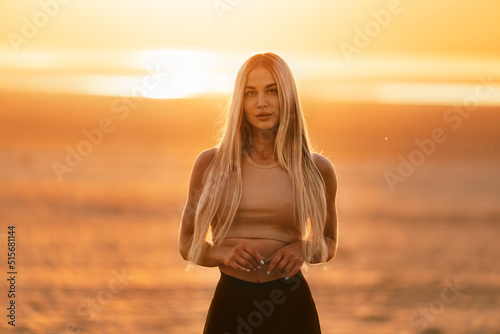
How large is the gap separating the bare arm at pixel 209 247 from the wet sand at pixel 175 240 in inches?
33.6

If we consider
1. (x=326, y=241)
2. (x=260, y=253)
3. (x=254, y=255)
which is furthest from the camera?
(x=326, y=241)

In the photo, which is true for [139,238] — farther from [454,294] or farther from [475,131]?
[475,131]

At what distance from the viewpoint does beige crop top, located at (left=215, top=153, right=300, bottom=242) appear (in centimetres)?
266

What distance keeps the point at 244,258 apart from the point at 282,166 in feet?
1.09

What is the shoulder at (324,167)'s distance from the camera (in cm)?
279

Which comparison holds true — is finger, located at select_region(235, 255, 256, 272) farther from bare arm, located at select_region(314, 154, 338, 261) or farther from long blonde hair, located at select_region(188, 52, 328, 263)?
bare arm, located at select_region(314, 154, 338, 261)

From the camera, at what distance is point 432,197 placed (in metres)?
18.4

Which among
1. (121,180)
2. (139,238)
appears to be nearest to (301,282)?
(139,238)

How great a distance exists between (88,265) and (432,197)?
9.91 m

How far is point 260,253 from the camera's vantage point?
2652mm

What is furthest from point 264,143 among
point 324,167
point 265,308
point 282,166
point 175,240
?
point 175,240

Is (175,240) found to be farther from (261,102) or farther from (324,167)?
(261,102)

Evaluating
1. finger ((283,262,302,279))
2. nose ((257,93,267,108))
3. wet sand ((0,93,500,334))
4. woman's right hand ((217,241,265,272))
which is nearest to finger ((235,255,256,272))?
woman's right hand ((217,241,265,272))

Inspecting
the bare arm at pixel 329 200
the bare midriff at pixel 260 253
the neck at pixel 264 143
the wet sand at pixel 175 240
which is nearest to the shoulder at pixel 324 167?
the bare arm at pixel 329 200
